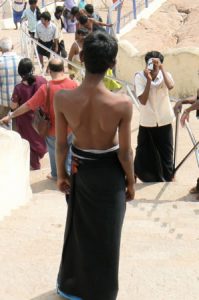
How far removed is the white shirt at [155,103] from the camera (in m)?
6.10

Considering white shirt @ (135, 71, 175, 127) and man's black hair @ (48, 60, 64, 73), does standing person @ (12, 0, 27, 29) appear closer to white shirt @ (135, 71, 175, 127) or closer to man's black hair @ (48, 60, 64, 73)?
white shirt @ (135, 71, 175, 127)

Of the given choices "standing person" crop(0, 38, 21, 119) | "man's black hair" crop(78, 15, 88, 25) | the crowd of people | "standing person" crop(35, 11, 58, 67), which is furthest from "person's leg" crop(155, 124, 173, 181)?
"standing person" crop(35, 11, 58, 67)

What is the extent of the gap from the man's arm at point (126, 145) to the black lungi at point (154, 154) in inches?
120

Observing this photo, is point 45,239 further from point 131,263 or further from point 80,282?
point 80,282

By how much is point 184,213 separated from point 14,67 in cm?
302

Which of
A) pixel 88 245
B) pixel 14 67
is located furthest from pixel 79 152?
pixel 14 67

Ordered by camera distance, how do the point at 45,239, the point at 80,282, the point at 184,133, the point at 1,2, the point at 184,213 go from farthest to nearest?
the point at 1,2, the point at 184,133, the point at 184,213, the point at 45,239, the point at 80,282

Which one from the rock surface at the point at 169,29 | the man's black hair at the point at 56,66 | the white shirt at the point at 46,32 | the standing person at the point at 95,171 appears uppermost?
the standing person at the point at 95,171

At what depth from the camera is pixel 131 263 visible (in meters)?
4.03

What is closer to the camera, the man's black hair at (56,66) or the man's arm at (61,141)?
the man's arm at (61,141)

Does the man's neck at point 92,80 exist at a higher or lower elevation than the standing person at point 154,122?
higher

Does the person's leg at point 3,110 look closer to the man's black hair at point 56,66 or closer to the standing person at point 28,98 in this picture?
the standing person at point 28,98

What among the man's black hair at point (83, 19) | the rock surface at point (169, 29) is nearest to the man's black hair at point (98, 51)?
the man's black hair at point (83, 19)

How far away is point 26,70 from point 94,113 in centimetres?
357
